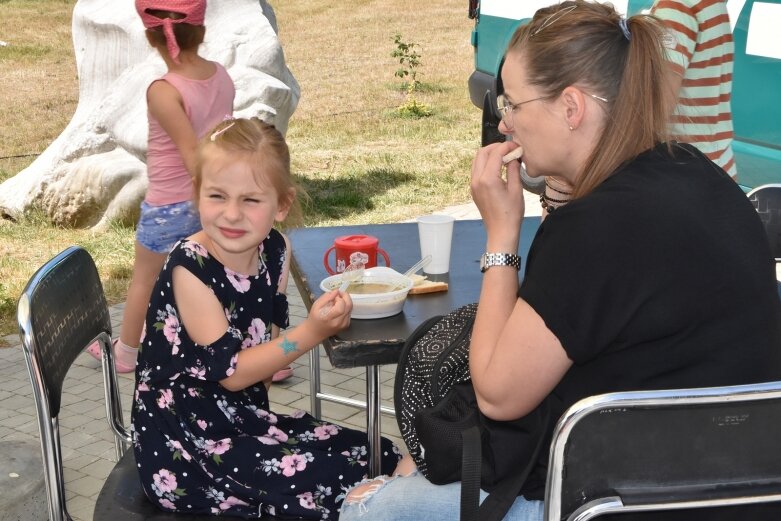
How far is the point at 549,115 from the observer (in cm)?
170

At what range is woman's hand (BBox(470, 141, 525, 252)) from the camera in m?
1.80

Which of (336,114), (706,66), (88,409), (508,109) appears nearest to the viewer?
(508,109)

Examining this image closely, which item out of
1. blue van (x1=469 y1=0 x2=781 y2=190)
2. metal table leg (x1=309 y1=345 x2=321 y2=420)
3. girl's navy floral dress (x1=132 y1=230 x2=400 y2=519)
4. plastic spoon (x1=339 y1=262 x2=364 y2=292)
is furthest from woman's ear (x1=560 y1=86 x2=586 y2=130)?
blue van (x1=469 y1=0 x2=781 y2=190)

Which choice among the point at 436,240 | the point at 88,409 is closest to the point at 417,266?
the point at 436,240

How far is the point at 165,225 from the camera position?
372cm

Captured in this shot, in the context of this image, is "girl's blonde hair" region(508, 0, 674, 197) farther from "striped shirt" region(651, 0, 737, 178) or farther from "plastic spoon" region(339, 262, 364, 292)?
"striped shirt" region(651, 0, 737, 178)

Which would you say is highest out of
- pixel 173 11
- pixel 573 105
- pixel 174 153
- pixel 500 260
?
pixel 573 105

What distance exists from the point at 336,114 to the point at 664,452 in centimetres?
975

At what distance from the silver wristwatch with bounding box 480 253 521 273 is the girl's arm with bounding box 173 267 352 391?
37cm

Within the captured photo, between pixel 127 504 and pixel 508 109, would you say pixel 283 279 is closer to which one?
pixel 127 504

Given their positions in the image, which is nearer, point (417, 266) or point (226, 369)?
point (226, 369)

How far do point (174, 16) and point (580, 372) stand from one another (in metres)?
2.47

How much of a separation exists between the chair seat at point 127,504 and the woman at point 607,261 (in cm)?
43

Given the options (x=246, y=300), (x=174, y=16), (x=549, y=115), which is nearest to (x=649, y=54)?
(x=549, y=115)
